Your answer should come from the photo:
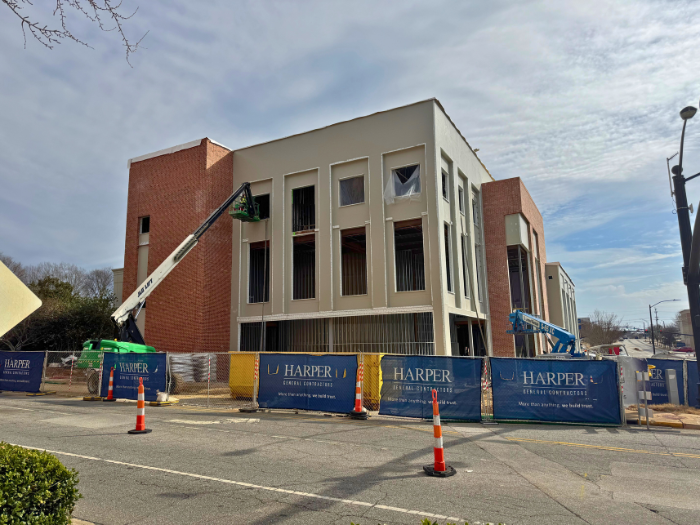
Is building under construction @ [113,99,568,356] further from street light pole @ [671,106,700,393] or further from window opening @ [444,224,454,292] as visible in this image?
street light pole @ [671,106,700,393]

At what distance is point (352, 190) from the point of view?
2541cm

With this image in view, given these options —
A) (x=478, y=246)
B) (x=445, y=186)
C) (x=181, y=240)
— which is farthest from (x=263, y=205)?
(x=478, y=246)

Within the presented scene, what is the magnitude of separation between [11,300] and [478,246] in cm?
2796

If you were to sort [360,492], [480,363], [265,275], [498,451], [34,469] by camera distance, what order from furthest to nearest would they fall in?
1. [265,275]
2. [480,363]
3. [498,451]
4. [360,492]
5. [34,469]

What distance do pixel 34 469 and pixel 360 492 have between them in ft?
12.0

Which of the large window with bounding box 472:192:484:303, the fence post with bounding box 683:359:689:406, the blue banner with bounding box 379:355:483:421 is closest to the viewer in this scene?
the blue banner with bounding box 379:355:483:421

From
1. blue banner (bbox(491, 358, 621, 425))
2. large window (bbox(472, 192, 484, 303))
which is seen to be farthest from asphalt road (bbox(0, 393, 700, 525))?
large window (bbox(472, 192, 484, 303))

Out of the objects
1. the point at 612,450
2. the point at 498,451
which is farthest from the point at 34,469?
the point at 612,450

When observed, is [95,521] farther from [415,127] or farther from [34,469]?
[415,127]

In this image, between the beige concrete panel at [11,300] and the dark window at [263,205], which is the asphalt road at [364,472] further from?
the dark window at [263,205]

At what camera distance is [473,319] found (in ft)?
92.8

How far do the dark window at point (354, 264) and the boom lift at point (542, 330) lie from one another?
25.5ft

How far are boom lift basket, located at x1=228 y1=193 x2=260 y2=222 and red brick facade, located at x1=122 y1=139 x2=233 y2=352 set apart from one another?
1587mm

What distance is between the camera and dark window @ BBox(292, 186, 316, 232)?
88.5 ft
